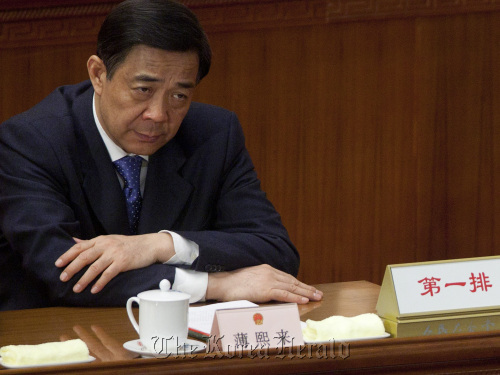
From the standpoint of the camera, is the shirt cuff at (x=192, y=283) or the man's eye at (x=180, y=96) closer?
the shirt cuff at (x=192, y=283)

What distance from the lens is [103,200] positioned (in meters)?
2.05

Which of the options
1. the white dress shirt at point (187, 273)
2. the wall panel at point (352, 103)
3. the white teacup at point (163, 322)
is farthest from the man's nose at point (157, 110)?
the wall panel at point (352, 103)

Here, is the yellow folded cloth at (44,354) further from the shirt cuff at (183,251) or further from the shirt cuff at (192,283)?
the shirt cuff at (183,251)

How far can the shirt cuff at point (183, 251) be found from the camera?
186 cm

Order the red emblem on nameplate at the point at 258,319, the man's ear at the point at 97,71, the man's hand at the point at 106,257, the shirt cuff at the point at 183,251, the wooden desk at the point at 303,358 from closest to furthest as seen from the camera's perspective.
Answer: the wooden desk at the point at 303,358 < the red emblem on nameplate at the point at 258,319 < the man's hand at the point at 106,257 < the shirt cuff at the point at 183,251 < the man's ear at the point at 97,71

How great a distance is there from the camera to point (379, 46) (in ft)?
10.6

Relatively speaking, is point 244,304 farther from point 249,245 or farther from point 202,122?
point 202,122

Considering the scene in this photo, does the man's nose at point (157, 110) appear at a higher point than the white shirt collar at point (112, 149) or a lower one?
higher

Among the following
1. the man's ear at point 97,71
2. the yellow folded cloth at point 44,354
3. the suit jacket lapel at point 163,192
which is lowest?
the yellow folded cloth at point 44,354

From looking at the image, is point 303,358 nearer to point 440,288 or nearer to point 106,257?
point 440,288

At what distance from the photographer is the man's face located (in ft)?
6.51

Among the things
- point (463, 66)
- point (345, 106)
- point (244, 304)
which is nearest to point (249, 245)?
point (244, 304)

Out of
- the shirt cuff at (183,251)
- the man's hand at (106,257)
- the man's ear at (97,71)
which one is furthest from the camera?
the man's ear at (97,71)

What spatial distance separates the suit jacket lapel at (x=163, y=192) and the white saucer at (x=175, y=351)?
31.9 inches
